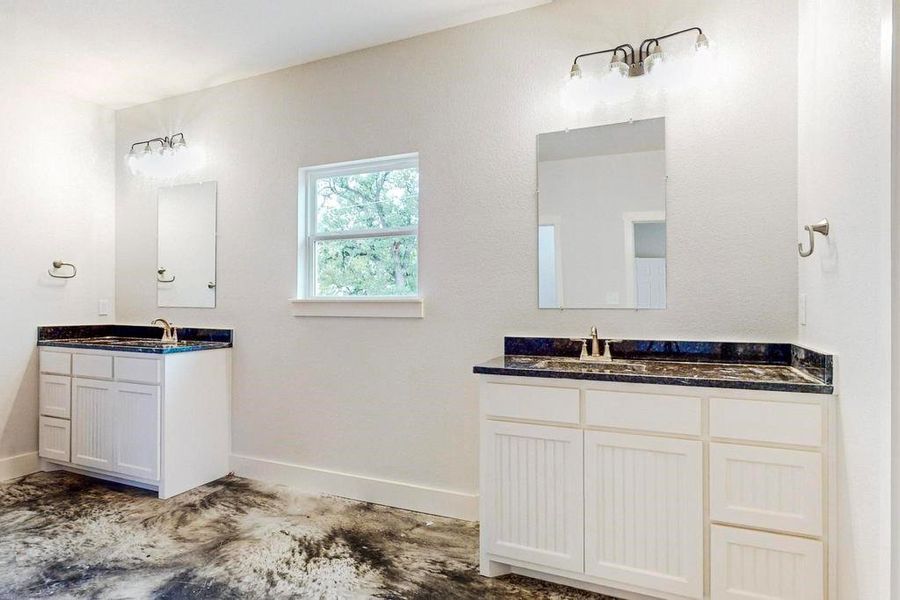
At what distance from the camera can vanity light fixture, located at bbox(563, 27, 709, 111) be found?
89.0 inches

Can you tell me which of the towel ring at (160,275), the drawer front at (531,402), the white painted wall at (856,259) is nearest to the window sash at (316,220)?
the drawer front at (531,402)

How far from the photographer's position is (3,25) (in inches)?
106

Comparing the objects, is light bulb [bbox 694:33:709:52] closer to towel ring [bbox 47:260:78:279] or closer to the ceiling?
the ceiling

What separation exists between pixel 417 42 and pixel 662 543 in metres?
2.66

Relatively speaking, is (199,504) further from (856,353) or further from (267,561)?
(856,353)

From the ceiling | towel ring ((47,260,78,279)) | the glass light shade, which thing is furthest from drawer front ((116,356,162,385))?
the glass light shade

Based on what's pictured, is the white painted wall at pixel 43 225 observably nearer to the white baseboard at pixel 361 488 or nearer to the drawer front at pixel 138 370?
the drawer front at pixel 138 370

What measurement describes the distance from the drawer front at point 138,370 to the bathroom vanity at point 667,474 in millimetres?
1974

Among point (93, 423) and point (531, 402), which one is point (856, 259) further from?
point (93, 423)

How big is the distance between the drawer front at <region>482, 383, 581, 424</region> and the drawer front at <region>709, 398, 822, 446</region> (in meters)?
0.48

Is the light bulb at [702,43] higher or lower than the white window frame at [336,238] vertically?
higher

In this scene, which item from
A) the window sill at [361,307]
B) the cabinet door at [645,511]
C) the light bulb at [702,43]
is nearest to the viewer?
the cabinet door at [645,511]

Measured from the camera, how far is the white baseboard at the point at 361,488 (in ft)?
8.79

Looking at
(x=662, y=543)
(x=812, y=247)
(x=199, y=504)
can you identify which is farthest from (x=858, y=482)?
(x=199, y=504)
